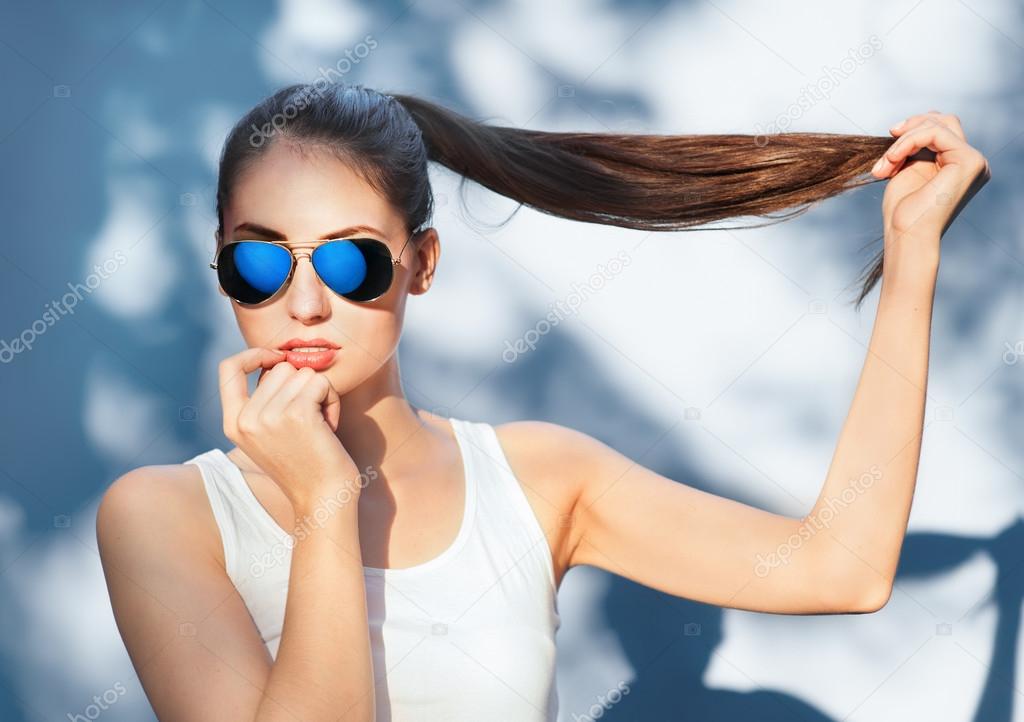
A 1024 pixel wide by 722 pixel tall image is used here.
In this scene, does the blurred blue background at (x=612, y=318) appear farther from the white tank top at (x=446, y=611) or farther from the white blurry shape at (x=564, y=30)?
the white tank top at (x=446, y=611)

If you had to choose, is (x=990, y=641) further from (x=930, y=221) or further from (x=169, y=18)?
(x=169, y=18)

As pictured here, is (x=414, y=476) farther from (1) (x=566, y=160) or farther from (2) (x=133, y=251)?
(2) (x=133, y=251)

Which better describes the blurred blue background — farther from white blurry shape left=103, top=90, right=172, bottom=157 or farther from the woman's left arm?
the woman's left arm

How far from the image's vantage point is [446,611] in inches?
62.2

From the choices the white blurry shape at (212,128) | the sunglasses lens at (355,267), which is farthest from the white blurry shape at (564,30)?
the sunglasses lens at (355,267)

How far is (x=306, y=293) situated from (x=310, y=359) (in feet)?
0.28

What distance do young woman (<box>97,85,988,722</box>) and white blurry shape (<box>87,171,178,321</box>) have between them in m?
1.11

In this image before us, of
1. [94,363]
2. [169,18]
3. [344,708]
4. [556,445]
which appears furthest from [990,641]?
[169,18]

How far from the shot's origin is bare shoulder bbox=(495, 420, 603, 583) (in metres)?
1.75

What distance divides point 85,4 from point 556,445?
170cm

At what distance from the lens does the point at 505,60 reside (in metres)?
2.79

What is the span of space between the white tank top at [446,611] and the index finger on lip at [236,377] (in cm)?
18

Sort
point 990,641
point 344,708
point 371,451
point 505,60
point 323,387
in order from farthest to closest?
1. point 505,60
2. point 990,641
3. point 371,451
4. point 323,387
5. point 344,708

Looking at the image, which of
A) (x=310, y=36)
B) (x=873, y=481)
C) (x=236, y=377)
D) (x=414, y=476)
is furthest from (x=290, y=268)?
(x=310, y=36)
